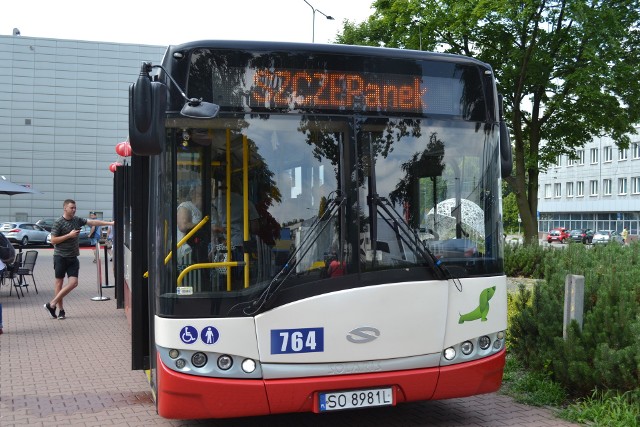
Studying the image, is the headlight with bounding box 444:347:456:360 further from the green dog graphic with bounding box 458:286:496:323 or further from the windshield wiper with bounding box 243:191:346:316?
the windshield wiper with bounding box 243:191:346:316

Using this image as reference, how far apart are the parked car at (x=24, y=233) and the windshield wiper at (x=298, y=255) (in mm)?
39049

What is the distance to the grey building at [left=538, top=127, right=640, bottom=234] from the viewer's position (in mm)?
68125

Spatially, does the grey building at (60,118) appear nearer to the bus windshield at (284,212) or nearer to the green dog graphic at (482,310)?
the bus windshield at (284,212)

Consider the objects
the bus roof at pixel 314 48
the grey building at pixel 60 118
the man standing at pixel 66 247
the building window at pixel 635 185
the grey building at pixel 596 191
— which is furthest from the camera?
the grey building at pixel 596 191

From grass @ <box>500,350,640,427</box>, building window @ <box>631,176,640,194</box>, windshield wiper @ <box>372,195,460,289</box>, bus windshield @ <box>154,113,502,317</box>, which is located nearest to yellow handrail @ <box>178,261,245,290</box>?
bus windshield @ <box>154,113,502,317</box>

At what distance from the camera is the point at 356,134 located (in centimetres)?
530

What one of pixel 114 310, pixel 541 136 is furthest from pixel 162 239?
pixel 541 136

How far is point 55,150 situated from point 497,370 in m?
51.5

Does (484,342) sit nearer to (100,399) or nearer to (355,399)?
(355,399)

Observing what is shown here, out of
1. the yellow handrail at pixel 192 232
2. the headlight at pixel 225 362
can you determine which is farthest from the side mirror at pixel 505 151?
the headlight at pixel 225 362

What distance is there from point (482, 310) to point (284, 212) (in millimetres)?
1628

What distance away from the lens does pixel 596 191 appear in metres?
73.9

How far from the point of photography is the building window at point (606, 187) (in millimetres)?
71688

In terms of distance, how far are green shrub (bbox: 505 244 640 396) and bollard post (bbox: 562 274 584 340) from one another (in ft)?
0.39
